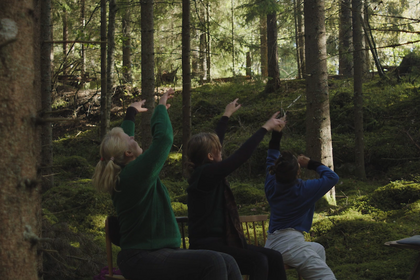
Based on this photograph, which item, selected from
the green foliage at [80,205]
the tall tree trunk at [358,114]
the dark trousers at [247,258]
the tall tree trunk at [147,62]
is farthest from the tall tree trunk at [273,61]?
the dark trousers at [247,258]

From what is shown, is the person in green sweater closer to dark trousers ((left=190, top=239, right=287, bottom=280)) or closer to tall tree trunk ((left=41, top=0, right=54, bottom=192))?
dark trousers ((left=190, top=239, right=287, bottom=280))

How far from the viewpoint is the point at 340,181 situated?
371 inches

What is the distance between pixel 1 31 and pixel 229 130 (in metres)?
11.4

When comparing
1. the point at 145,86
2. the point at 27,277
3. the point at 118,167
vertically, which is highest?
the point at 145,86

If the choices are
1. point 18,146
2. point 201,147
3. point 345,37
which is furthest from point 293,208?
point 345,37

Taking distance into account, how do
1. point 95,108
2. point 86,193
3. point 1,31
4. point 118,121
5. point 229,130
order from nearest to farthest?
point 1,31 → point 86,193 → point 229,130 → point 118,121 → point 95,108

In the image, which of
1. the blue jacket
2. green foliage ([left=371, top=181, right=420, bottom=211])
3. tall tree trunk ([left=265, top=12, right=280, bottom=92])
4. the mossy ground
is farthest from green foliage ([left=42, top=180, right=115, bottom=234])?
tall tree trunk ([left=265, top=12, right=280, bottom=92])

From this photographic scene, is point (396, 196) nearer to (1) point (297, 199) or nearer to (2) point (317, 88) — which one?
(2) point (317, 88)

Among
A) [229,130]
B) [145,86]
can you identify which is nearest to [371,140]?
[229,130]

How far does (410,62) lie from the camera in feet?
47.1

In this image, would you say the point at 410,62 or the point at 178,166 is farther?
the point at 410,62

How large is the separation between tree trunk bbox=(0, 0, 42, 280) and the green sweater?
2.36 ft

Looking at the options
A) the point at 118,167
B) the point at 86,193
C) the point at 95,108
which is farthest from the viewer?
the point at 95,108

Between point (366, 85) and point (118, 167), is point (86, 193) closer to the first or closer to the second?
point (118, 167)
